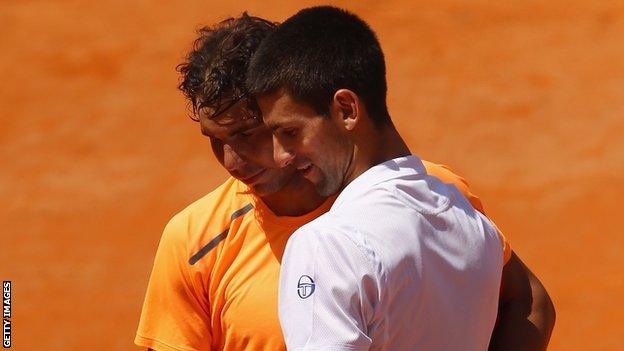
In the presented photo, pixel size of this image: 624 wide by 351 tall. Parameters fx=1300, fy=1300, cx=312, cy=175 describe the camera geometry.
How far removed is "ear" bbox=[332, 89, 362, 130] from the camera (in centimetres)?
255

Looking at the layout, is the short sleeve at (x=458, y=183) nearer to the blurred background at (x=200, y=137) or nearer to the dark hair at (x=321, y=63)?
the dark hair at (x=321, y=63)

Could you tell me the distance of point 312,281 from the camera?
94.3 inches

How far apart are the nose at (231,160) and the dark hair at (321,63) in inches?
27.0

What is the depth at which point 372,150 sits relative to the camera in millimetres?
2600

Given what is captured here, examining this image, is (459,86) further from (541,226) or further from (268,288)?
(268,288)

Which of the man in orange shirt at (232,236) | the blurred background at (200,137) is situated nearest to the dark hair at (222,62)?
the man in orange shirt at (232,236)

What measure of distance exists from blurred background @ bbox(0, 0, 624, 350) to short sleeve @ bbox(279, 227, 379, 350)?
5852mm

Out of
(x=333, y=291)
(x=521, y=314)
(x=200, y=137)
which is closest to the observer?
(x=333, y=291)

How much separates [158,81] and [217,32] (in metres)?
6.95

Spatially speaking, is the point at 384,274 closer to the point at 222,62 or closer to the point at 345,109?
the point at 345,109

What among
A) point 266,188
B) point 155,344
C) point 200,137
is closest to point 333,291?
point 266,188

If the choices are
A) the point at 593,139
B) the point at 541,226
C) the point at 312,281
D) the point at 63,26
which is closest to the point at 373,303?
the point at 312,281

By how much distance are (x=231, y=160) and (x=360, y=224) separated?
104 cm

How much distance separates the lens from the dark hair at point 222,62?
3.39m
